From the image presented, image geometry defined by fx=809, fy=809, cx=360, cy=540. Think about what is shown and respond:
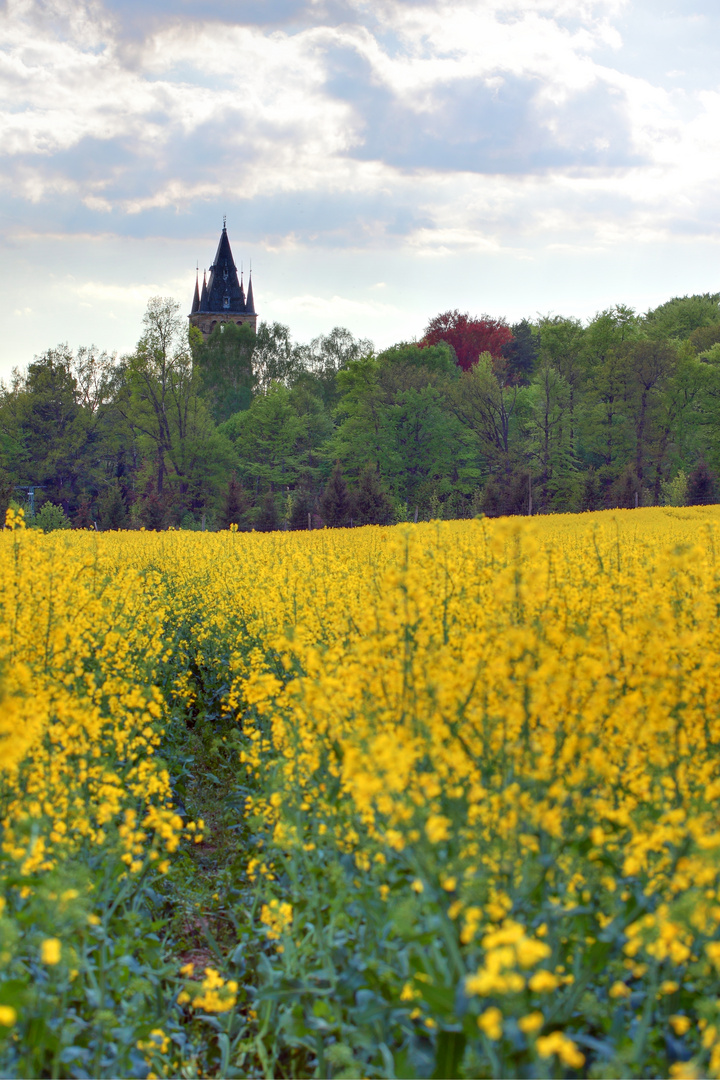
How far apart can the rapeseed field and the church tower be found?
3166 inches

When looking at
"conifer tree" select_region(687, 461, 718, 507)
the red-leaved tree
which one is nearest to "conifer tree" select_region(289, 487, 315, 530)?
"conifer tree" select_region(687, 461, 718, 507)

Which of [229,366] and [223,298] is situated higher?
[223,298]

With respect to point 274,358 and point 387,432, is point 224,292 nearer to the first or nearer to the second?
point 274,358

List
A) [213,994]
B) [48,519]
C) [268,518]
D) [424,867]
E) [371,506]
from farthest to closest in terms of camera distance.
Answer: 1. [268,518]
2. [371,506]
3. [48,519]
4. [213,994]
5. [424,867]

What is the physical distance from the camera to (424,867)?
2.83 meters

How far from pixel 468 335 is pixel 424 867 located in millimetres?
→ 66267

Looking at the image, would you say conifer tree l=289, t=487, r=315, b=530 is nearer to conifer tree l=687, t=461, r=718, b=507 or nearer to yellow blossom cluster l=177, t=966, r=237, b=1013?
conifer tree l=687, t=461, r=718, b=507

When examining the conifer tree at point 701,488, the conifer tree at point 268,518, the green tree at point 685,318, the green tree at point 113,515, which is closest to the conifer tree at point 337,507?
the conifer tree at point 268,518

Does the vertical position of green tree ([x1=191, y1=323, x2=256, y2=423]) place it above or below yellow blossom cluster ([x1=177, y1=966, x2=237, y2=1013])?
above

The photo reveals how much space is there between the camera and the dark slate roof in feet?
270

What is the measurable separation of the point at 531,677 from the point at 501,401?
48071 millimetres

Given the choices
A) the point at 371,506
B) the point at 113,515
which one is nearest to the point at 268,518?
the point at 371,506

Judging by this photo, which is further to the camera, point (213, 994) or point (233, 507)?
point (233, 507)

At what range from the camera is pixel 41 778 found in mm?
3947
